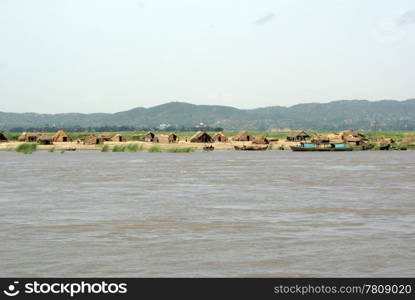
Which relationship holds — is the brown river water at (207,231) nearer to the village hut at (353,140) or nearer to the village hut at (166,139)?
the village hut at (353,140)

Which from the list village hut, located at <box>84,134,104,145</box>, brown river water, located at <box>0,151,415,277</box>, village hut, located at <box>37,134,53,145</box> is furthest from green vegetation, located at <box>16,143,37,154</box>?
brown river water, located at <box>0,151,415,277</box>

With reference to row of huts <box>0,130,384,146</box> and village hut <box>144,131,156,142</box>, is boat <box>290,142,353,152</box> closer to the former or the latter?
row of huts <box>0,130,384,146</box>

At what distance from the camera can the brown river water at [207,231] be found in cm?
1330

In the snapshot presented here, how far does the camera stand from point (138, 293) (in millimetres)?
10648

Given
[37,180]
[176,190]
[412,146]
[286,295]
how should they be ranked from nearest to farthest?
[286,295] → [176,190] → [37,180] → [412,146]

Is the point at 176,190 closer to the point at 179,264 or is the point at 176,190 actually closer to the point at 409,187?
the point at 409,187

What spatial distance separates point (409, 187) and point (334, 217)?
1343 cm

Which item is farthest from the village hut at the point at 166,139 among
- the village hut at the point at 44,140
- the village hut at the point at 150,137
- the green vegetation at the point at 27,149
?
the green vegetation at the point at 27,149

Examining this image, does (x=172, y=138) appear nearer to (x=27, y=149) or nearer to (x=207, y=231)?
(x=27, y=149)

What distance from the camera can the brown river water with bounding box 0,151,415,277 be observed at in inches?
523

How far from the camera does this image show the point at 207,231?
17.8m

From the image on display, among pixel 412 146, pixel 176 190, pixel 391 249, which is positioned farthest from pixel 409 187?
pixel 412 146

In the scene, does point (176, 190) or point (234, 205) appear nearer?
point (234, 205)

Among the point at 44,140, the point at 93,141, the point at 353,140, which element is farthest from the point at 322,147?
the point at 44,140
